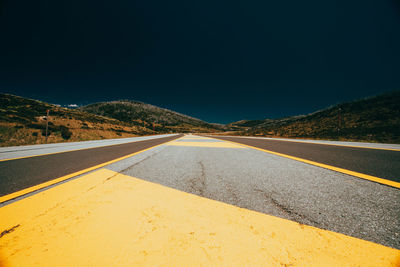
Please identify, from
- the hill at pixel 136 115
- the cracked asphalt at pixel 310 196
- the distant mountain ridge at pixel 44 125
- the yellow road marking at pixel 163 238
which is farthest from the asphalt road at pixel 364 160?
the hill at pixel 136 115

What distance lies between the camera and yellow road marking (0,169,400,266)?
85cm

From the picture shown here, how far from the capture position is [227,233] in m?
1.08

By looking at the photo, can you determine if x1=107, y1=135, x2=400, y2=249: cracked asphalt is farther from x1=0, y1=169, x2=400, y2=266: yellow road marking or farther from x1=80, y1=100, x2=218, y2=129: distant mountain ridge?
x1=80, y1=100, x2=218, y2=129: distant mountain ridge

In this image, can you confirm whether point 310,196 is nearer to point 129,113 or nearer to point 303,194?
point 303,194

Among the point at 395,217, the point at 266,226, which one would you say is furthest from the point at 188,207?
the point at 395,217

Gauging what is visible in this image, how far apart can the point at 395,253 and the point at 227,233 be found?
1108 mm

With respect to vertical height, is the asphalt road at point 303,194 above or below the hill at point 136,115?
below

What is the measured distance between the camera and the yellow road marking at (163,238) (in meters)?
0.85

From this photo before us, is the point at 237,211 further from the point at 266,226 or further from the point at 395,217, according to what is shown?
the point at 395,217

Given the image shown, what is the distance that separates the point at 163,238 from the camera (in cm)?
101

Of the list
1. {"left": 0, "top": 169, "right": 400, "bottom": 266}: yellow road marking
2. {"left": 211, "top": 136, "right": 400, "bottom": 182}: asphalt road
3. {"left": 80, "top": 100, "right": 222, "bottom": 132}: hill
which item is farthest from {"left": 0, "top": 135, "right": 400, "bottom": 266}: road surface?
{"left": 80, "top": 100, "right": 222, "bottom": 132}: hill

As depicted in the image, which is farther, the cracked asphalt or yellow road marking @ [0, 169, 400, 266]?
the cracked asphalt

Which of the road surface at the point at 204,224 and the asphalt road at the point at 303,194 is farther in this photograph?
the asphalt road at the point at 303,194

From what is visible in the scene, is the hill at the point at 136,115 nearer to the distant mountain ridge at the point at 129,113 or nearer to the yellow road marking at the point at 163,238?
the distant mountain ridge at the point at 129,113
